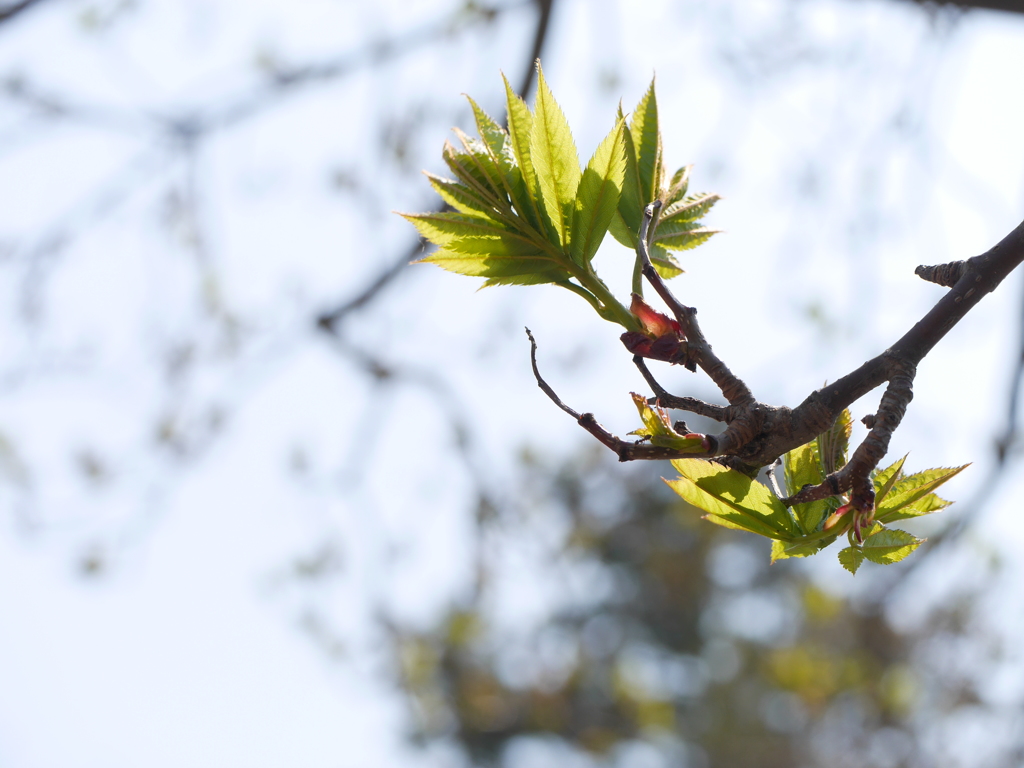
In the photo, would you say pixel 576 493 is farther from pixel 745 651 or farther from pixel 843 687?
pixel 843 687

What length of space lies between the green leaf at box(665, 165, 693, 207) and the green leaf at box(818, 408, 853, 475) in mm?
314

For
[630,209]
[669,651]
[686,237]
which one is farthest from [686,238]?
[669,651]

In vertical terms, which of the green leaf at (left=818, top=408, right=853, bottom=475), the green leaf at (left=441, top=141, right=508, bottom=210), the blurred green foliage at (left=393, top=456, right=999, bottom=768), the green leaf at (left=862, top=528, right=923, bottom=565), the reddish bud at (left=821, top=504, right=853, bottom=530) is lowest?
A: the green leaf at (left=862, top=528, right=923, bottom=565)

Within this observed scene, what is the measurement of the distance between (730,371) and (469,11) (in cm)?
339

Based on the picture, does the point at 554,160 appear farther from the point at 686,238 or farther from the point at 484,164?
Result: the point at 686,238

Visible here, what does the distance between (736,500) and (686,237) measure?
1.14ft

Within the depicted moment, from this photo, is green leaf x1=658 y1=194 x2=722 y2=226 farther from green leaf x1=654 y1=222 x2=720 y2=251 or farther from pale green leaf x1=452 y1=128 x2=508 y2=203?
pale green leaf x1=452 y1=128 x2=508 y2=203

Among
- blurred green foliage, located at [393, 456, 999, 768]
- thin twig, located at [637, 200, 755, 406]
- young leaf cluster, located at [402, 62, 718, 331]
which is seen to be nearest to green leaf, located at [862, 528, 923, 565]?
thin twig, located at [637, 200, 755, 406]

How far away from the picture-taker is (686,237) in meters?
0.88

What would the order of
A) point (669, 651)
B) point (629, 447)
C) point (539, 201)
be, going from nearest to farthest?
point (629, 447), point (539, 201), point (669, 651)

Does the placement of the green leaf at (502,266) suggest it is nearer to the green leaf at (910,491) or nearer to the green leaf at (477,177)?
the green leaf at (477,177)

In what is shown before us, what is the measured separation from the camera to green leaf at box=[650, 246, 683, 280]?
868mm

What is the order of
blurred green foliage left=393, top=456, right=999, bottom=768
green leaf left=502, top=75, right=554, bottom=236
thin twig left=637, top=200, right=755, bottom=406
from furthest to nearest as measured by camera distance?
blurred green foliage left=393, top=456, right=999, bottom=768 < green leaf left=502, top=75, right=554, bottom=236 < thin twig left=637, top=200, right=755, bottom=406

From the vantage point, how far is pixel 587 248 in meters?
0.79
